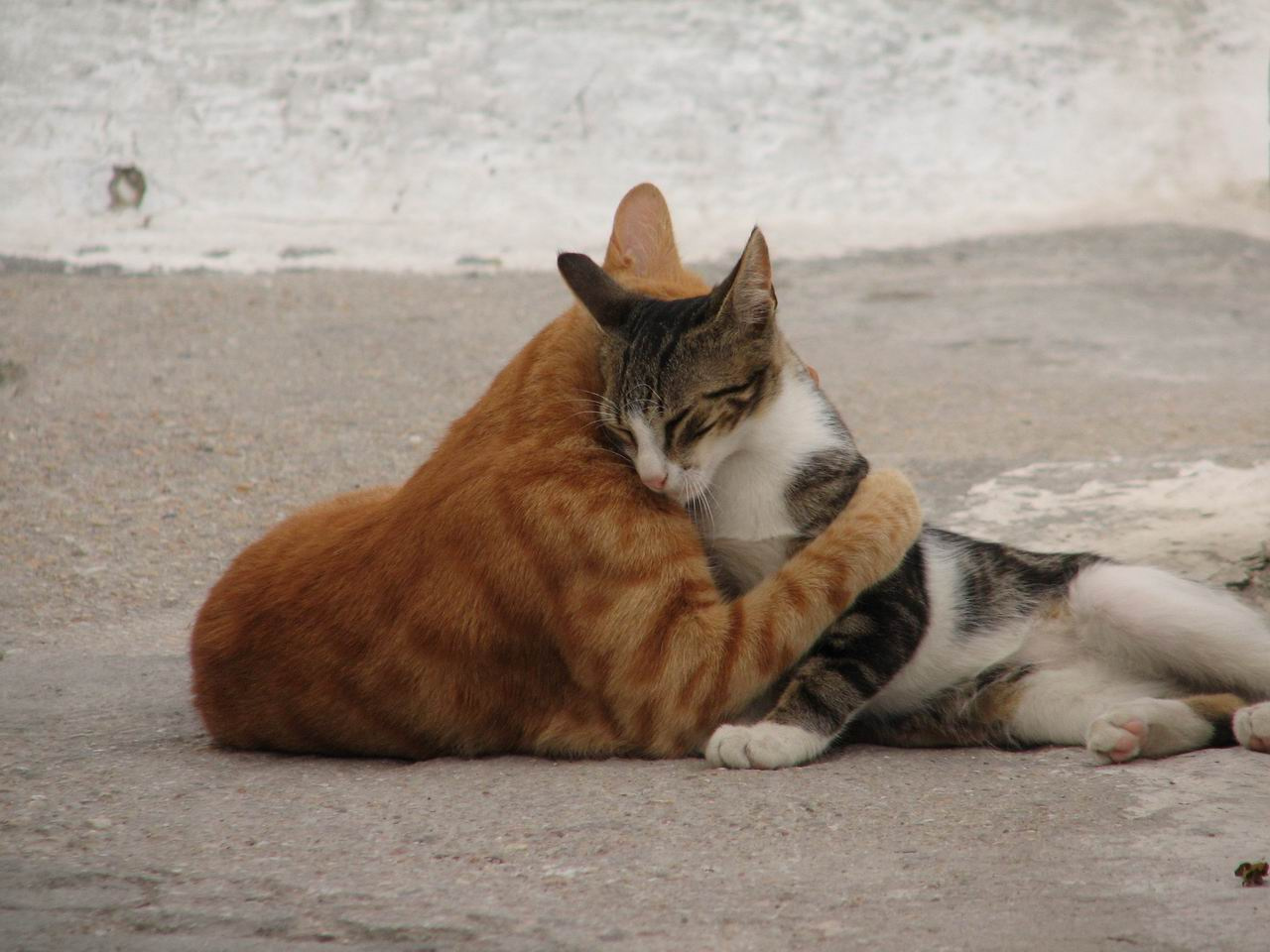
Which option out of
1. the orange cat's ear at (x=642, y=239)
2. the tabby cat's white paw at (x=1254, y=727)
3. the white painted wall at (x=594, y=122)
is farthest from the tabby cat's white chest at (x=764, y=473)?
the white painted wall at (x=594, y=122)

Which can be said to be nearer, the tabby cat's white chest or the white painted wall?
the tabby cat's white chest

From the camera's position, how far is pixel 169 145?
A: 26.0 feet

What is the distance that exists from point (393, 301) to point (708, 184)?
244cm

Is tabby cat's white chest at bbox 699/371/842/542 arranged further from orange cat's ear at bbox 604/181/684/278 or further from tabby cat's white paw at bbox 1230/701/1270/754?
tabby cat's white paw at bbox 1230/701/1270/754

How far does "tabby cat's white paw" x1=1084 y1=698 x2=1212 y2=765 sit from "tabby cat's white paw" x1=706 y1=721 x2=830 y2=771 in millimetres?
522

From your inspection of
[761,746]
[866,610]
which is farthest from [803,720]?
[866,610]

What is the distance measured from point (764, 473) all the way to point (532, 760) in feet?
2.30

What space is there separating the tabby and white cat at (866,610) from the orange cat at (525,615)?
80 mm

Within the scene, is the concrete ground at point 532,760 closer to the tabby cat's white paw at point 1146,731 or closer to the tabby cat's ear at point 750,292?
the tabby cat's white paw at point 1146,731

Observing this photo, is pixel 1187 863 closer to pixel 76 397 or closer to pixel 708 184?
pixel 76 397

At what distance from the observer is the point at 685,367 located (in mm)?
2625

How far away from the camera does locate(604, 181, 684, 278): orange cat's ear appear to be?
3.17 m

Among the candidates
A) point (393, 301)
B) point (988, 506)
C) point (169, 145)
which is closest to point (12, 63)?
point (169, 145)

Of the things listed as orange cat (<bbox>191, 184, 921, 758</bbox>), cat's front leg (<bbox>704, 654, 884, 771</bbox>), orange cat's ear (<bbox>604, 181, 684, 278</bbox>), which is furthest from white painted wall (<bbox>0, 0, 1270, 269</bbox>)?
cat's front leg (<bbox>704, 654, 884, 771</bbox>)
